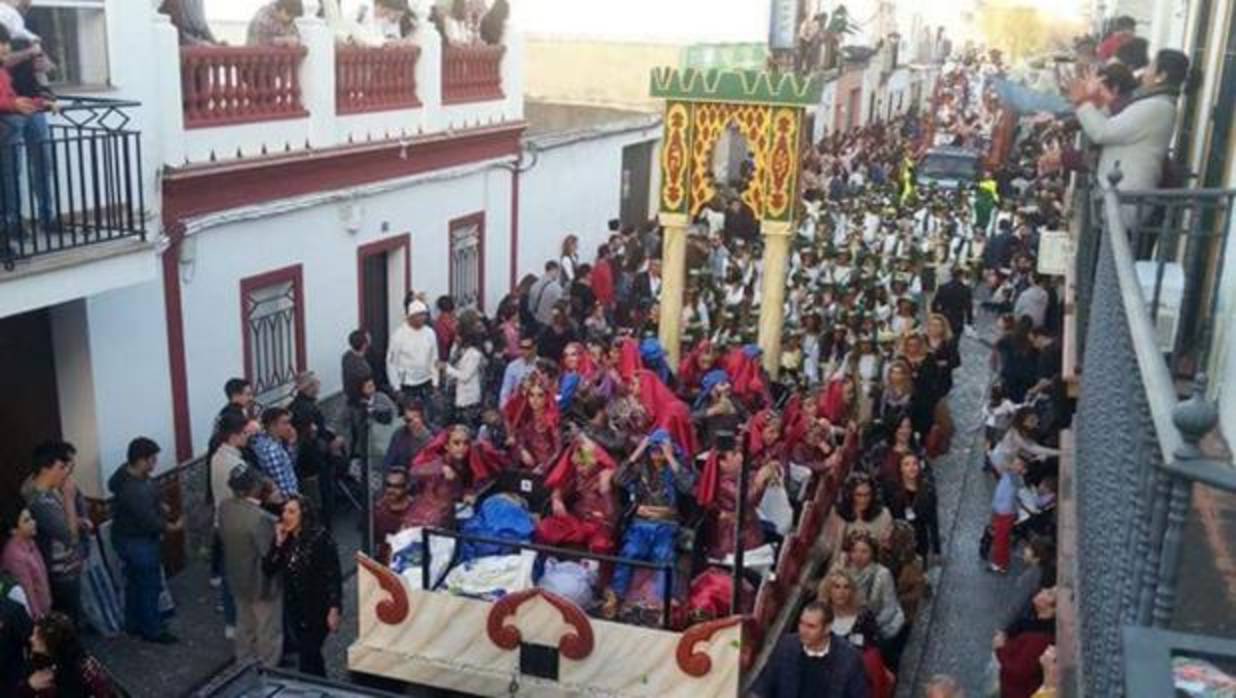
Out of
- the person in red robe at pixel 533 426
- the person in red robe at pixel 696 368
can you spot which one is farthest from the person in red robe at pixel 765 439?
the person in red robe at pixel 696 368

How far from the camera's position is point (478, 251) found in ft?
51.8

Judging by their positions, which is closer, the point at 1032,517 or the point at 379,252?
the point at 1032,517

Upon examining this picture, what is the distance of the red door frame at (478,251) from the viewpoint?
14938 millimetres

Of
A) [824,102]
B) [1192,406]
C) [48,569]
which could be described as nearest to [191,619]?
[48,569]

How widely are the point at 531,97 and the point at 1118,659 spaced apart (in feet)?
83.4

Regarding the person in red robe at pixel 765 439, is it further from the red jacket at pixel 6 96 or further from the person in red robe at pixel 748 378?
the red jacket at pixel 6 96

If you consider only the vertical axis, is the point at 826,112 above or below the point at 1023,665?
above

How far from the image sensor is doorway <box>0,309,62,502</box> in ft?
30.8

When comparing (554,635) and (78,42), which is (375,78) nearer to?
(78,42)

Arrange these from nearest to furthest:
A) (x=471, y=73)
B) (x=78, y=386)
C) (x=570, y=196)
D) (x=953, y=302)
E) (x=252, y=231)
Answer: (x=78, y=386), (x=252, y=231), (x=471, y=73), (x=953, y=302), (x=570, y=196)

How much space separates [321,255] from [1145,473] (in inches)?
405

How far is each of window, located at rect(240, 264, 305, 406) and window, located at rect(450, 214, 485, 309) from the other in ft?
10.5

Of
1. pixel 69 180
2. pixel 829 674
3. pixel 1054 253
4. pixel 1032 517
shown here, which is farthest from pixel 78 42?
pixel 1054 253

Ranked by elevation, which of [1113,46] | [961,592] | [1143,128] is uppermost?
[1113,46]
